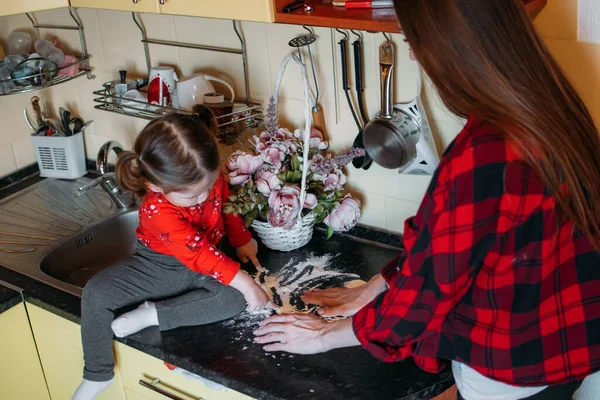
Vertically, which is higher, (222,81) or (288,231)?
(222,81)

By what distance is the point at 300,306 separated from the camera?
157 cm

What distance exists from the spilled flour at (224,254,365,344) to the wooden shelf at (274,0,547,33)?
59 centimetres

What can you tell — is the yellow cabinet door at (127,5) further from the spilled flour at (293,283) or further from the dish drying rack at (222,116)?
the spilled flour at (293,283)

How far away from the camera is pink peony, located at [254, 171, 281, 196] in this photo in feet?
5.43

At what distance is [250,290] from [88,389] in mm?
418

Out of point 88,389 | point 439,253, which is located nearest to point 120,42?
point 88,389

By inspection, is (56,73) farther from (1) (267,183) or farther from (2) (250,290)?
(2) (250,290)

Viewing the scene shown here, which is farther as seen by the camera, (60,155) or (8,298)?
(60,155)

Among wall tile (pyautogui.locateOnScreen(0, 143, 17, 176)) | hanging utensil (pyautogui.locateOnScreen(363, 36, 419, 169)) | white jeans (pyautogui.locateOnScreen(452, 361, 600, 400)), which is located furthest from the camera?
wall tile (pyautogui.locateOnScreen(0, 143, 17, 176))

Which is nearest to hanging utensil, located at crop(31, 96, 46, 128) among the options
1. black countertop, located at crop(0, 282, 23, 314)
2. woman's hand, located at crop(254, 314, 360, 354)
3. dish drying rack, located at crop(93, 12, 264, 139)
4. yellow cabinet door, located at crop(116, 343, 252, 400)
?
dish drying rack, located at crop(93, 12, 264, 139)

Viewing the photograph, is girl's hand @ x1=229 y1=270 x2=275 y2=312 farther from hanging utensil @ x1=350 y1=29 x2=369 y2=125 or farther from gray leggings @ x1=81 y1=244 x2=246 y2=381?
hanging utensil @ x1=350 y1=29 x2=369 y2=125

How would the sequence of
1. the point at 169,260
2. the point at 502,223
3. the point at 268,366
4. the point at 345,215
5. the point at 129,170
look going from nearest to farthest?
the point at 502,223
the point at 268,366
the point at 129,170
the point at 169,260
the point at 345,215

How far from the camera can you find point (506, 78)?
105 centimetres

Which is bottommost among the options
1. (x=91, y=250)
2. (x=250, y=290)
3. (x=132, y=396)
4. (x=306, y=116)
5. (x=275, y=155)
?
(x=132, y=396)
